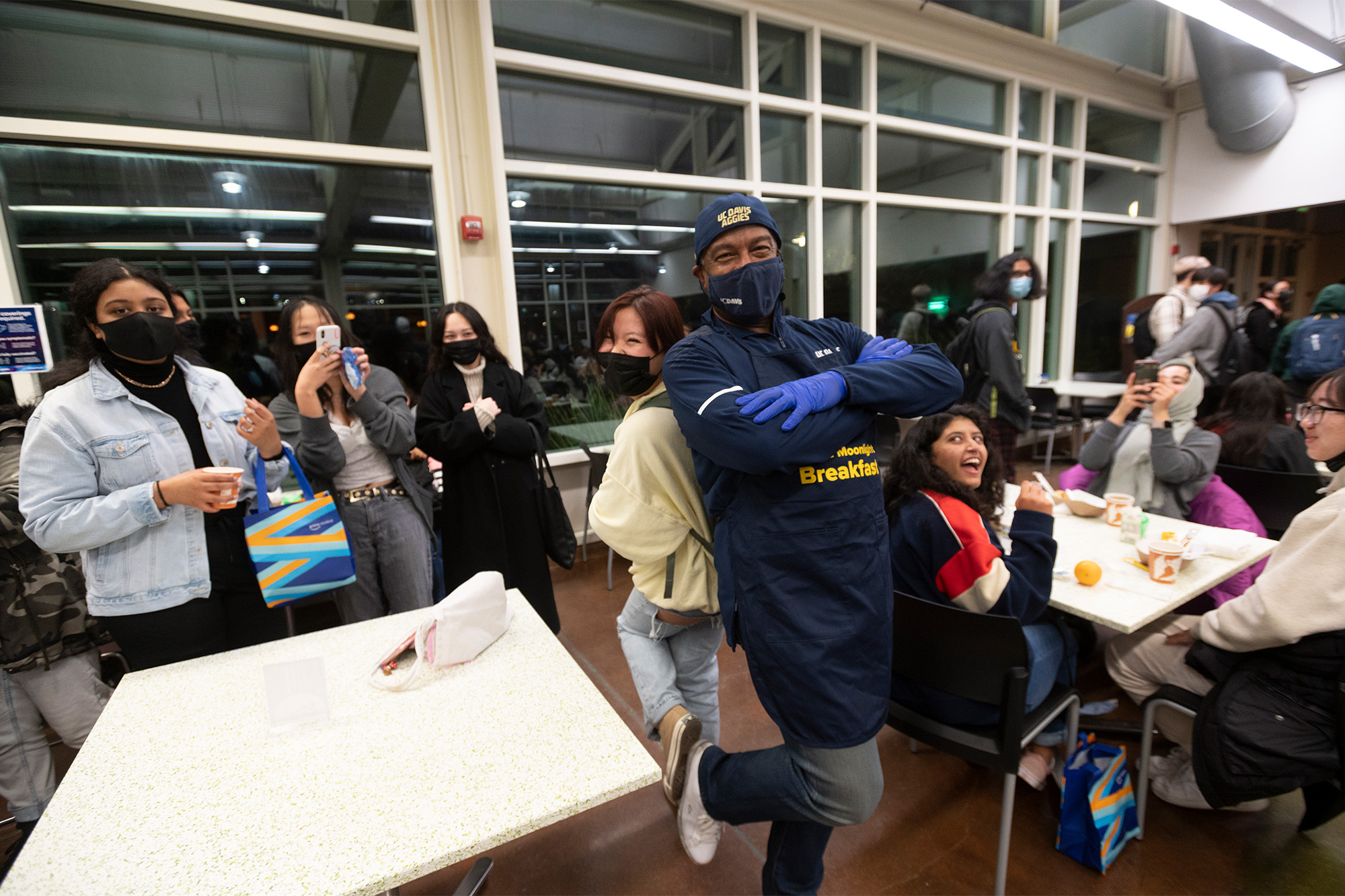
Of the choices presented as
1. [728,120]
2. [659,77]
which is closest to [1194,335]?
[728,120]

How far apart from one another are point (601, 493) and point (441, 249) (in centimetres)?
283

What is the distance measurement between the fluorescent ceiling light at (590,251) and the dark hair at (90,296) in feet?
8.39

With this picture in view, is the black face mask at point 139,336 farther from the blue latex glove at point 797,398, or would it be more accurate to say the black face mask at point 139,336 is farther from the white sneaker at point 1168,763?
the white sneaker at point 1168,763

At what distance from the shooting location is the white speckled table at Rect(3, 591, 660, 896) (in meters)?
0.85

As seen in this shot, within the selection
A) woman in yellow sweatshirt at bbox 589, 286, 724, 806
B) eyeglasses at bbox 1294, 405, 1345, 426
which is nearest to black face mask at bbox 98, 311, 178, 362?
woman in yellow sweatshirt at bbox 589, 286, 724, 806

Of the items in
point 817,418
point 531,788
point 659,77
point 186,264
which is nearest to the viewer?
point 531,788

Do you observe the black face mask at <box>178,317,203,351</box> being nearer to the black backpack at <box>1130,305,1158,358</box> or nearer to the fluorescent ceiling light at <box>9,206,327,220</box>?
the fluorescent ceiling light at <box>9,206,327,220</box>

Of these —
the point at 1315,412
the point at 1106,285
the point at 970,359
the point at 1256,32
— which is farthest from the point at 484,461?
the point at 1106,285

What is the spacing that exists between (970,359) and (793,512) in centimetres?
317

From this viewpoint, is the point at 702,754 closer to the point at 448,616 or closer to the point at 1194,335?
the point at 448,616

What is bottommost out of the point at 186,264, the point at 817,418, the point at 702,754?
the point at 702,754

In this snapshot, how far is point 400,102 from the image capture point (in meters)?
3.53

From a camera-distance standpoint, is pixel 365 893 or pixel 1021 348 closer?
pixel 365 893

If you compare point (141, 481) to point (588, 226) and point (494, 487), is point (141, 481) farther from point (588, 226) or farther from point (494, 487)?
point (588, 226)
